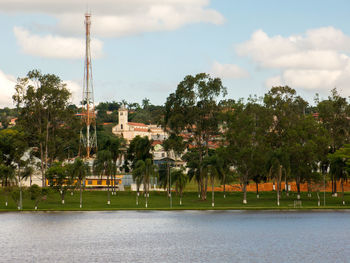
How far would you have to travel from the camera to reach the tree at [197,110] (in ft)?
393

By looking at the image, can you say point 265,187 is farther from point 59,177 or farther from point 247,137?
point 59,177

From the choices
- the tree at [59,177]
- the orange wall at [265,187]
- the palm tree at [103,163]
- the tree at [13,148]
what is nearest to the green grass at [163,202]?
the tree at [59,177]

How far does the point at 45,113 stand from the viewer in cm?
12288

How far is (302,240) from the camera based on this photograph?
70.7 m

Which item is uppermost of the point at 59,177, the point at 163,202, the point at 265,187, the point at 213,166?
the point at 213,166

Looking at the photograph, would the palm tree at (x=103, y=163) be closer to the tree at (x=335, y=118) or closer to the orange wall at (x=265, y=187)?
the orange wall at (x=265, y=187)

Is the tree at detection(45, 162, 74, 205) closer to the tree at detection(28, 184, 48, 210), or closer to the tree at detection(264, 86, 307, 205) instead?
the tree at detection(28, 184, 48, 210)

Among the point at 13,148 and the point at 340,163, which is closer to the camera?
the point at 340,163

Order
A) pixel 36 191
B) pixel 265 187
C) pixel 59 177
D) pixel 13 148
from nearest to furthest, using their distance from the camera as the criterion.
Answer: pixel 36 191
pixel 59 177
pixel 13 148
pixel 265 187

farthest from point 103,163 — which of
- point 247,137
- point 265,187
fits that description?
point 265,187

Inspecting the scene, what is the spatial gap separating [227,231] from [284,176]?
3920 cm

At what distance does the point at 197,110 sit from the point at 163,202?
60.4ft

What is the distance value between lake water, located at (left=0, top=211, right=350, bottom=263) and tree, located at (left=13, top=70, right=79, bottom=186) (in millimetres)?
22513

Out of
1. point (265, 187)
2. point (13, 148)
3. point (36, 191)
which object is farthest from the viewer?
point (265, 187)
